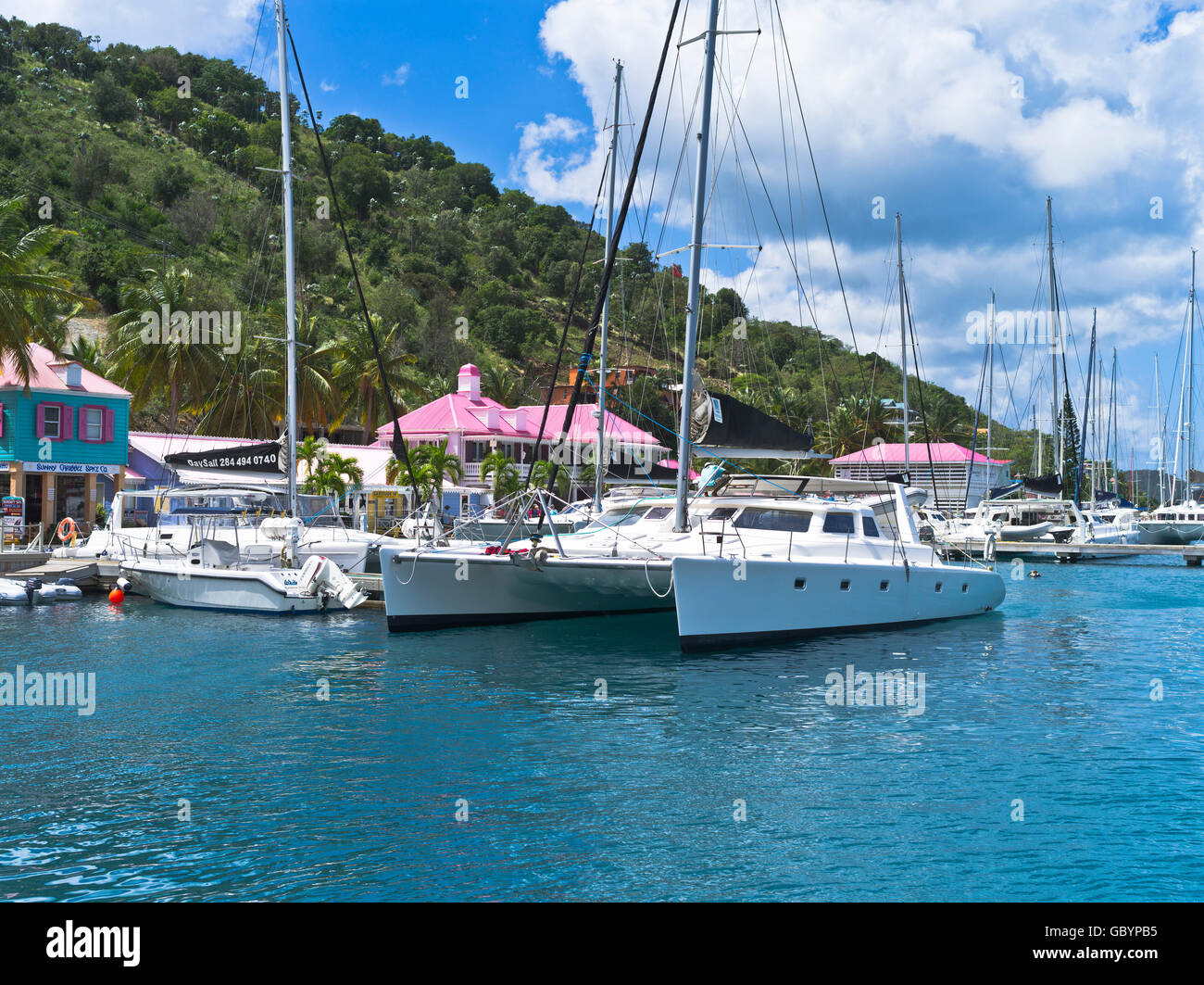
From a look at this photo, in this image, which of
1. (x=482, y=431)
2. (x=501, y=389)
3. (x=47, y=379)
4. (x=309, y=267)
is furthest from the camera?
(x=309, y=267)

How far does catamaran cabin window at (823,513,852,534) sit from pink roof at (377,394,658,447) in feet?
110

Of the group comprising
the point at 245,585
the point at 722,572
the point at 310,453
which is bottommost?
the point at 245,585

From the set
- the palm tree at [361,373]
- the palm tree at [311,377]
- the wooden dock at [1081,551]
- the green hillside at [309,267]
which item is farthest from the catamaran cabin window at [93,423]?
the wooden dock at [1081,551]

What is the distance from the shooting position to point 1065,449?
72.0m

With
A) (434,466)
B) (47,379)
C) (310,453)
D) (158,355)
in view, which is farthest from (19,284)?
(434,466)

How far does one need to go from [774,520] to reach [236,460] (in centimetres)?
1540

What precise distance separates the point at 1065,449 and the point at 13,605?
219ft

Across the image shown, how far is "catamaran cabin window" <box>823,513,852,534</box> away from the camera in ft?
66.5

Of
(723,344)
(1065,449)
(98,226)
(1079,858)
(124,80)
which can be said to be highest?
(124,80)

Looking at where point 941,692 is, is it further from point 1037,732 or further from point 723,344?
point 723,344

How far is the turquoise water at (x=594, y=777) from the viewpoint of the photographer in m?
8.35

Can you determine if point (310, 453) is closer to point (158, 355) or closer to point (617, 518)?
point (158, 355)

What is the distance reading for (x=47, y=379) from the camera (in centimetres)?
3584

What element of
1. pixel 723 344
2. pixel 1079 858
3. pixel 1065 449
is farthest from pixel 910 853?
pixel 723 344
